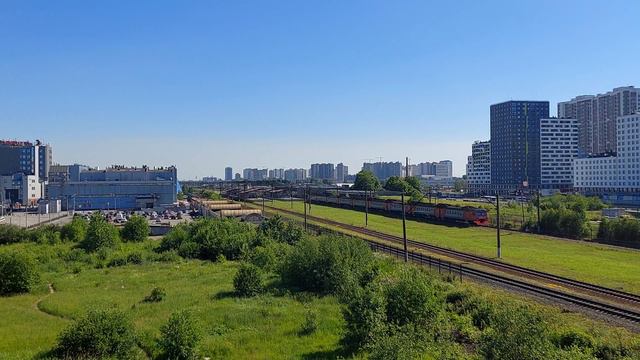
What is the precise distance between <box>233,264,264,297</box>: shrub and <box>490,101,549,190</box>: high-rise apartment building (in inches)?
6742

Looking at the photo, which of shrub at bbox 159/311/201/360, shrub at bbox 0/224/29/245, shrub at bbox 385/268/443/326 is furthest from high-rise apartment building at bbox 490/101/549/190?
shrub at bbox 159/311/201/360

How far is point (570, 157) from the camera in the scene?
180m

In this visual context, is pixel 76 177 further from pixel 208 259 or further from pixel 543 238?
pixel 543 238

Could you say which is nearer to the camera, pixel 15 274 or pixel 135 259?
pixel 15 274

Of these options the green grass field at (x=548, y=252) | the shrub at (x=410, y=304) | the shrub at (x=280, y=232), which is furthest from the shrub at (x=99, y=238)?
the shrub at (x=410, y=304)

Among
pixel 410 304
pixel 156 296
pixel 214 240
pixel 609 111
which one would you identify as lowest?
pixel 156 296

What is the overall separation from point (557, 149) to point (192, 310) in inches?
7044

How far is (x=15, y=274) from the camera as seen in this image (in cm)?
3228

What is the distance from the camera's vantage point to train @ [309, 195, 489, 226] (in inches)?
2680

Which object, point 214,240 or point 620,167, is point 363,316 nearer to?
point 214,240

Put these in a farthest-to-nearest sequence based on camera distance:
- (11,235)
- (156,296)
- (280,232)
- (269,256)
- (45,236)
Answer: (11,235), (45,236), (280,232), (269,256), (156,296)

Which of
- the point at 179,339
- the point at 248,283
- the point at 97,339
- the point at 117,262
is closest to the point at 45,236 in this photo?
the point at 117,262

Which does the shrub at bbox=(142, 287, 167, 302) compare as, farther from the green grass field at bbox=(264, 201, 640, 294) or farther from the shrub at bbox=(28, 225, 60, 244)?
the shrub at bbox=(28, 225, 60, 244)

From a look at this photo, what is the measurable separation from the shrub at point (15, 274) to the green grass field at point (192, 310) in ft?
3.11
